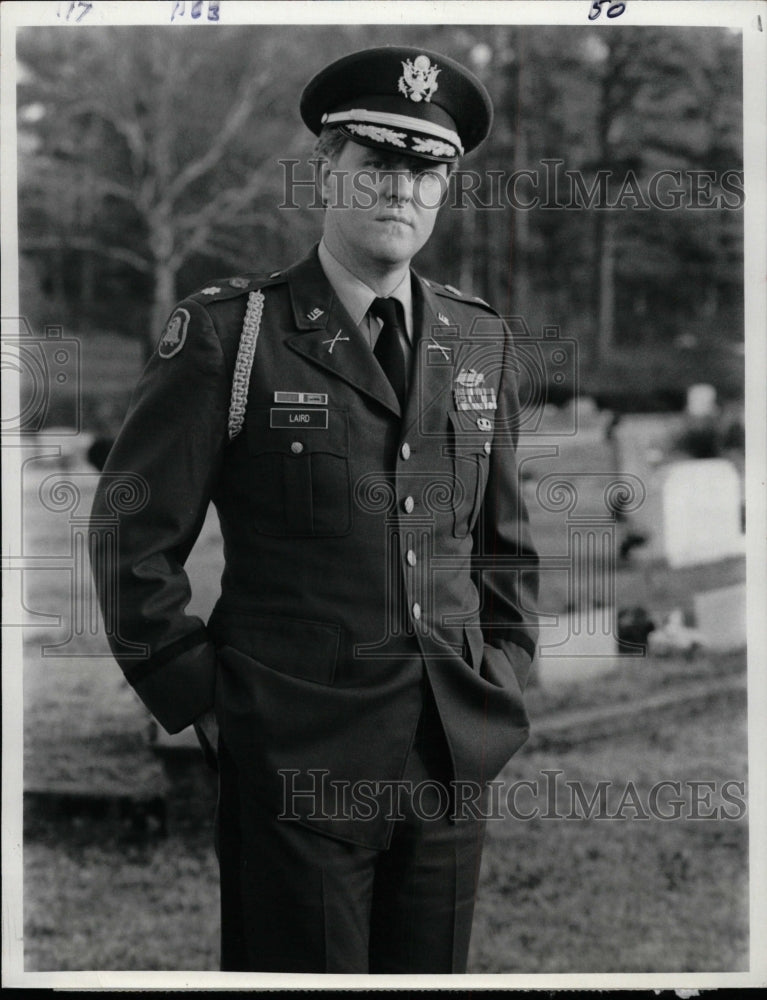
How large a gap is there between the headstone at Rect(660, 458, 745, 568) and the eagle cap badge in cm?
126

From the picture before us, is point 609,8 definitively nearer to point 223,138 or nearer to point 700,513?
point 223,138

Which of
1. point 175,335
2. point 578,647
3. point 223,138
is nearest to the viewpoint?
point 175,335

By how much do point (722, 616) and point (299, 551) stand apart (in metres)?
1.32

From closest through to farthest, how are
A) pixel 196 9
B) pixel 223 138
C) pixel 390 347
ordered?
pixel 390 347, pixel 196 9, pixel 223 138

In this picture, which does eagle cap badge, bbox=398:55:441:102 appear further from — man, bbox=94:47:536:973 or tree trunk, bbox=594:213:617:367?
tree trunk, bbox=594:213:617:367

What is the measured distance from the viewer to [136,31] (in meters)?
2.90

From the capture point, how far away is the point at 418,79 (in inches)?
103

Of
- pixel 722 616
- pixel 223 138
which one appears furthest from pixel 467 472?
pixel 223 138

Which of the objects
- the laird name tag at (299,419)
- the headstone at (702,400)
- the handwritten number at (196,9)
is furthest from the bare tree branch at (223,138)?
the headstone at (702,400)

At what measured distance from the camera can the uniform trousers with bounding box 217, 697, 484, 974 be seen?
8.39 ft

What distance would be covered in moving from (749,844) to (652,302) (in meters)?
1.45

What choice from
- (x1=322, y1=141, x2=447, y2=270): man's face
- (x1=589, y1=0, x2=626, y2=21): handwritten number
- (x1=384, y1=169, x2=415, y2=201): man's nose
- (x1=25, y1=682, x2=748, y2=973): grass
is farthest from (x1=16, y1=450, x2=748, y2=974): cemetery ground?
(x1=589, y1=0, x2=626, y2=21): handwritten number

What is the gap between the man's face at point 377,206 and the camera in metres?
2.58

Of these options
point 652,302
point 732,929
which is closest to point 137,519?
point 652,302
